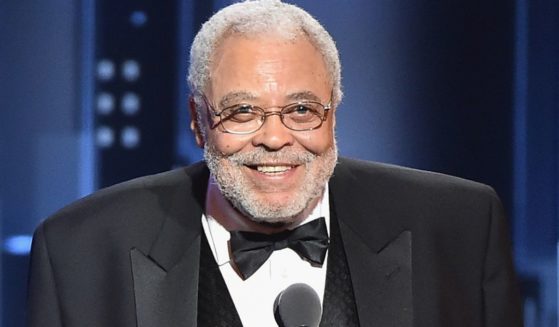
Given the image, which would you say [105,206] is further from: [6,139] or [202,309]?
[6,139]

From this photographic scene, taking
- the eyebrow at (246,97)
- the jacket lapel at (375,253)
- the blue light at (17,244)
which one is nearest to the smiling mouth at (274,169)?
the eyebrow at (246,97)

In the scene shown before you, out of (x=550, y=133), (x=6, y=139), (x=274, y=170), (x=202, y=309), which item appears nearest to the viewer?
(x=274, y=170)

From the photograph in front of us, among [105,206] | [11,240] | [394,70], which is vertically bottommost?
[11,240]

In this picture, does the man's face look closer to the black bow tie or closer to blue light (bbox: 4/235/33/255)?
the black bow tie

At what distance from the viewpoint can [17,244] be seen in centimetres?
262

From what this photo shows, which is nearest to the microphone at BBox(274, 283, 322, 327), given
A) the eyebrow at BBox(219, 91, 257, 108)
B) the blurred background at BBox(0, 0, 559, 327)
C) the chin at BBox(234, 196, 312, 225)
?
the chin at BBox(234, 196, 312, 225)

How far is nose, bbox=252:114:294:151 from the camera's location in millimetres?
1811

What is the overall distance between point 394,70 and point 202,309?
1.02 meters

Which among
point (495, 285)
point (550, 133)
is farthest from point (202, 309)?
point (550, 133)

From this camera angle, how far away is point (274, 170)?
1857 millimetres

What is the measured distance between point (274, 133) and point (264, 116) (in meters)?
0.04

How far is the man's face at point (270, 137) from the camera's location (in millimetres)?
1824

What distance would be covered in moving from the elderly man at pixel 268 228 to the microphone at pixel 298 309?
0.92 ft

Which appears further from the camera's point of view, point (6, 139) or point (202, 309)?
point (6, 139)
